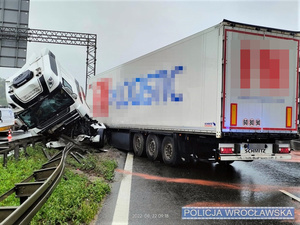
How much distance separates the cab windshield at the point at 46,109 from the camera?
8.84 metres

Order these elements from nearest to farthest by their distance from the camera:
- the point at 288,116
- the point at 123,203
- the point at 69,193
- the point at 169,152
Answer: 1. the point at 69,193
2. the point at 123,203
3. the point at 288,116
4. the point at 169,152

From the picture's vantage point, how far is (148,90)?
9.34 meters

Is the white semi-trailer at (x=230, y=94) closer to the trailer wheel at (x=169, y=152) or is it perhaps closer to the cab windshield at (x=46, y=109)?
the trailer wheel at (x=169, y=152)

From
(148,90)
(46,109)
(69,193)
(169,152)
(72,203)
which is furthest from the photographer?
(148,90)

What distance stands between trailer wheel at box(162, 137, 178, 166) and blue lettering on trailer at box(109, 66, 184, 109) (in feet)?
3.91

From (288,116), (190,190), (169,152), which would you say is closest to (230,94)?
(288,116)

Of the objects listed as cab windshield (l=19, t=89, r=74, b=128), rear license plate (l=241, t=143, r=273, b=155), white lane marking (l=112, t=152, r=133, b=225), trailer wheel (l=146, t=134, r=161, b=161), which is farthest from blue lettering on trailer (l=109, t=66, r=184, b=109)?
white lane marking (l=112, t=152, r=133, b=225)

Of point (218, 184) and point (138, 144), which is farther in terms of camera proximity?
point (138, 144)

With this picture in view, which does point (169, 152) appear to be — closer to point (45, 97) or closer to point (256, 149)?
point (256, 149)

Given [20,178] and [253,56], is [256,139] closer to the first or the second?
[253,56]

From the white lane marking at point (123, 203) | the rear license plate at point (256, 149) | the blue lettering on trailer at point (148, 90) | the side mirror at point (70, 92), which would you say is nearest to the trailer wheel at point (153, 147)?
the blue lettering on trailer at point (148, 90)

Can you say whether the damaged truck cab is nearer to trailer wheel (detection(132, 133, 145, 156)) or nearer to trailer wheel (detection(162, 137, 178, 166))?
trailer wheel (detection(132, 133, 145, 156))

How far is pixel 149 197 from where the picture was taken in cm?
531

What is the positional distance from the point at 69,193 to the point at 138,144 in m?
5.82
